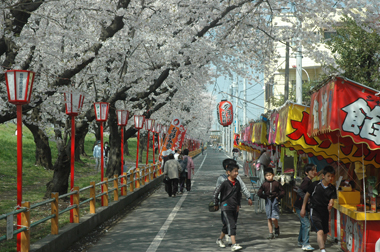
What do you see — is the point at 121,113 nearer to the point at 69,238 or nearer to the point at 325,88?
the point at 69,238

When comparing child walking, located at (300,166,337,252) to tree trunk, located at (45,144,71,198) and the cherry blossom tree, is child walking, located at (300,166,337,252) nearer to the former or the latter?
the cherry blossom tree

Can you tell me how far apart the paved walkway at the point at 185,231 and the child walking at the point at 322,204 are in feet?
3.04

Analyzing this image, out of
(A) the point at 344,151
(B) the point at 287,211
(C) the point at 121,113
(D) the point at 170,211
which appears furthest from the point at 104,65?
(A) the point at 344,151

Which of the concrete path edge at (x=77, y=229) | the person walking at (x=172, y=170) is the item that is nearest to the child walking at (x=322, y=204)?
the concrete path edge at (x=77, y=229)

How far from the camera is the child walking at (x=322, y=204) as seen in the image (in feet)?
26.8

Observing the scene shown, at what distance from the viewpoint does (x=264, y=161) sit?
54.9ft

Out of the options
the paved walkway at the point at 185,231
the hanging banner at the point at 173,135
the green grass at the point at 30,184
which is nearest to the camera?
the paved walkway at the point at 185,231

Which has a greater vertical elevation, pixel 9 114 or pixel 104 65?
pixel 104 65

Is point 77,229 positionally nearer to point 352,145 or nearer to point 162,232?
point 162,232

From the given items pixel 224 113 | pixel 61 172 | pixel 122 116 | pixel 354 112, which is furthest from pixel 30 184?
pixel 354 112

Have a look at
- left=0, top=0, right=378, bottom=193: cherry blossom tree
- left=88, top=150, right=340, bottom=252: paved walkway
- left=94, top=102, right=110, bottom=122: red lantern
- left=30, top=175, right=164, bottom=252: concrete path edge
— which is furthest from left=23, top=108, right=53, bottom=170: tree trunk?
left=88, top=150, right=340, bottom=252: paved walkway

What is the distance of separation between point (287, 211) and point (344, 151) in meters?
5.01

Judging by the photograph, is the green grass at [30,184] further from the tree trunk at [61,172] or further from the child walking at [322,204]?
the child walking at [322,204]

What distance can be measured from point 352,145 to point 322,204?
6.47ft
